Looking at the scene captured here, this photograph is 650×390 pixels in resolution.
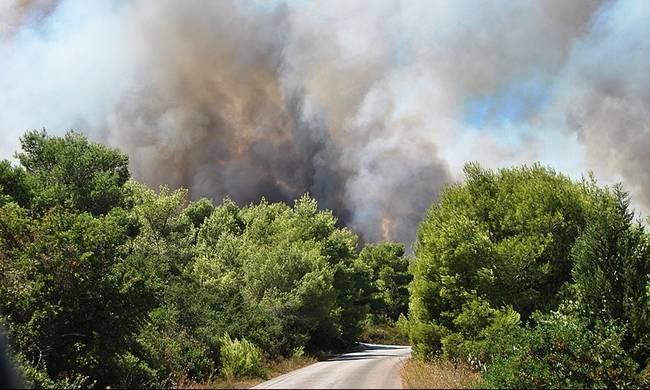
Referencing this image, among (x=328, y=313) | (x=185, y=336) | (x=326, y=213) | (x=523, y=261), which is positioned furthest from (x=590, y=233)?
(x=326, y=213)

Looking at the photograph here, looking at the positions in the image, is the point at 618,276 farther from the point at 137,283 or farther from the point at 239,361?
the point at 137,283

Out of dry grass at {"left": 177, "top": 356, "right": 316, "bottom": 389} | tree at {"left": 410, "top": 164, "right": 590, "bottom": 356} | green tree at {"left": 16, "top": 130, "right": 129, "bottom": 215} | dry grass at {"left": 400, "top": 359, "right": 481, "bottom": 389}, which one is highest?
green tree at {"left": 16, "top": 130, "right": 129, "bottom": 215}

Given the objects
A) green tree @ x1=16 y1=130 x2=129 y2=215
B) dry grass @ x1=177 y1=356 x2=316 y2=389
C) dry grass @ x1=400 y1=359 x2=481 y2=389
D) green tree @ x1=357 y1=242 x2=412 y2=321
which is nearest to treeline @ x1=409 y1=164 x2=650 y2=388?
dry grass @ x1=400 y1=359 x2=481 y2=389

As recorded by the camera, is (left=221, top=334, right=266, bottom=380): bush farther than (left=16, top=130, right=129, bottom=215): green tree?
No

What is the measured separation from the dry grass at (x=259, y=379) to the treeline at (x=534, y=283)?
29.9 feet

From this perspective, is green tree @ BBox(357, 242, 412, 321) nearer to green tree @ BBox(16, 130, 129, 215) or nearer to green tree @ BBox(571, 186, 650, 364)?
green tree @ BBox(16, 130, 129, 215)

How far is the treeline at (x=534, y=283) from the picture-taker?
842 inches

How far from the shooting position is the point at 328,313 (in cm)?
4659

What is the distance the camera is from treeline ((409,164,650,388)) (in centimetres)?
2138

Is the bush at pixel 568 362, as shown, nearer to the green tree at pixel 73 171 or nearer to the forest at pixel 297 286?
the forest at pixel 297 286

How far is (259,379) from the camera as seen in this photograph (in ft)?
89.5

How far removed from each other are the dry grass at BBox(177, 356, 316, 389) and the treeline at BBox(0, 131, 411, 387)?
82 cm

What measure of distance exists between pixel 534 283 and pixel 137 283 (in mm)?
27015

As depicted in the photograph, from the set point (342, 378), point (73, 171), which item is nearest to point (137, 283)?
point (342, 378)
